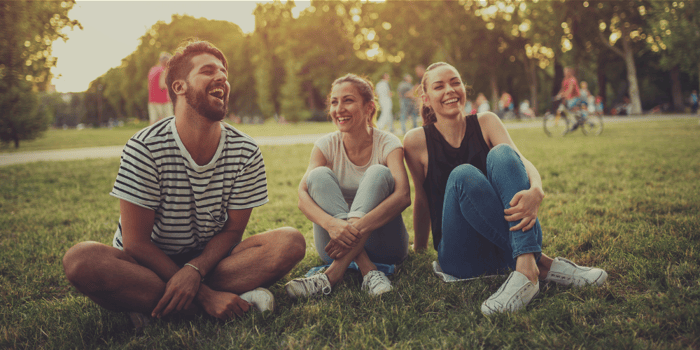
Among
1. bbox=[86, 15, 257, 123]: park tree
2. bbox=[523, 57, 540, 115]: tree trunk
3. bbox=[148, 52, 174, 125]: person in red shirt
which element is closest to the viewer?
bbox=[148, 52, 174, 125]: person in red shirt

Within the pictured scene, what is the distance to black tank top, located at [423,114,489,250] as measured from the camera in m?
2.95

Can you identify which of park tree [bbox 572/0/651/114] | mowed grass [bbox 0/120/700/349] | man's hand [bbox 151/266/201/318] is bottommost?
mowed grass [bbox 0/120/700/349]

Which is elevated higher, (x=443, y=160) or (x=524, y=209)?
(x=443, y=160)

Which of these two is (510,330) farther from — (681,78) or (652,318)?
(681,78)

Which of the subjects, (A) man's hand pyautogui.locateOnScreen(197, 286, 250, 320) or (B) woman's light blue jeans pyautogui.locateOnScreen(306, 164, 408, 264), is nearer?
(A) man's hand pyautogui.locateOnScreen(197, 286, 250, 320)

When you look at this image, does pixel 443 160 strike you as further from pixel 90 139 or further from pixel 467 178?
pixel 90 139

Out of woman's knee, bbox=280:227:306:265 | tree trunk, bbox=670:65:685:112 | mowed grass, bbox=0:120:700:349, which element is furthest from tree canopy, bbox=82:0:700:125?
woman's knee, bbox=280:227:306:265

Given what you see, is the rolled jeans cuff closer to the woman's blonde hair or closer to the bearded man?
the bearded man

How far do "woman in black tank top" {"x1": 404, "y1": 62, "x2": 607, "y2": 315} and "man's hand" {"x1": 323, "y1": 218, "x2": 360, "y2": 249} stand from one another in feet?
1.85

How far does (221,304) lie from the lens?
2344 mm

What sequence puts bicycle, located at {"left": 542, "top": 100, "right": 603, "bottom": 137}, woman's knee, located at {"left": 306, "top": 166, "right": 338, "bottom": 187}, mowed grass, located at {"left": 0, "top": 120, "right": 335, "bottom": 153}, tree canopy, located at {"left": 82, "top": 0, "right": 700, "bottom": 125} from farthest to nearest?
tree canopy, located at {"left": 82, "top": 0, "right": 700, "bottom": 125}
mowed grass, located at {"left": 0, "top": 120, "right": 335, "bottom": 153}
bicycle, located at {"left": 542, "top": 100, "right": 603, "bottom": 137}
woman's knee, located at {"left": 306, "top": 166, "right": 338, "bottom": 187}

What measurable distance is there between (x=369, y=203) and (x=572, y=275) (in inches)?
50.9

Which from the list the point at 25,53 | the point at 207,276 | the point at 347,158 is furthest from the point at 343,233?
the point at 25,53

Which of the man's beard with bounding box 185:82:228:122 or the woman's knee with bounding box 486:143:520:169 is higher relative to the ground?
the man's beard with bounding box 185:82:228:122
